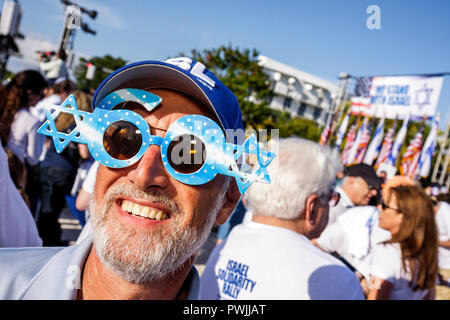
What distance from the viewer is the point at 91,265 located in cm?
125

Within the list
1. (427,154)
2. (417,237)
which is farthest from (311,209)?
(427,154)

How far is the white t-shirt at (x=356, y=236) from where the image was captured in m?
2.96

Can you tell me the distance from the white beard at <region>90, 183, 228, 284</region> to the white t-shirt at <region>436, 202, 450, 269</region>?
5.13m

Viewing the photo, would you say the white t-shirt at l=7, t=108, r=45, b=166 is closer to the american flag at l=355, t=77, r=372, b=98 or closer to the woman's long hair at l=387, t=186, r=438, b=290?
the woman's long hair at l=387, t=186, r=438, b=290

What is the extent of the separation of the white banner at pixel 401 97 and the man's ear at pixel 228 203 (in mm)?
9345

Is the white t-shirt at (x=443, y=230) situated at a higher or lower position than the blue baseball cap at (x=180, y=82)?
lower

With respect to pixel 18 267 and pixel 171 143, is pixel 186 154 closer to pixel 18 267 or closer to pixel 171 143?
pixel 171 143

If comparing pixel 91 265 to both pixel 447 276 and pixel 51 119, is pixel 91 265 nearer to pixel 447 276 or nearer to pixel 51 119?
pixel 51 119

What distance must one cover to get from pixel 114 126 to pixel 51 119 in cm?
22

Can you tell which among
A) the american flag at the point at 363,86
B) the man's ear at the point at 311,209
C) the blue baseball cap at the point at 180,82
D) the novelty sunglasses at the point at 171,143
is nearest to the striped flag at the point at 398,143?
the american flag at the point at 363,86

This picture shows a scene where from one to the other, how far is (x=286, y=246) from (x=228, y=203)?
59cm

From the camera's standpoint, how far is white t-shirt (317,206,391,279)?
9.70 ft

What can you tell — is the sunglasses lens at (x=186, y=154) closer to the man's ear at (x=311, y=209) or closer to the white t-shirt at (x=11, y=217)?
the white t-shirt at (x=11, y=217)

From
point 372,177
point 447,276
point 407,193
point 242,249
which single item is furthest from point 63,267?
point 447,276
